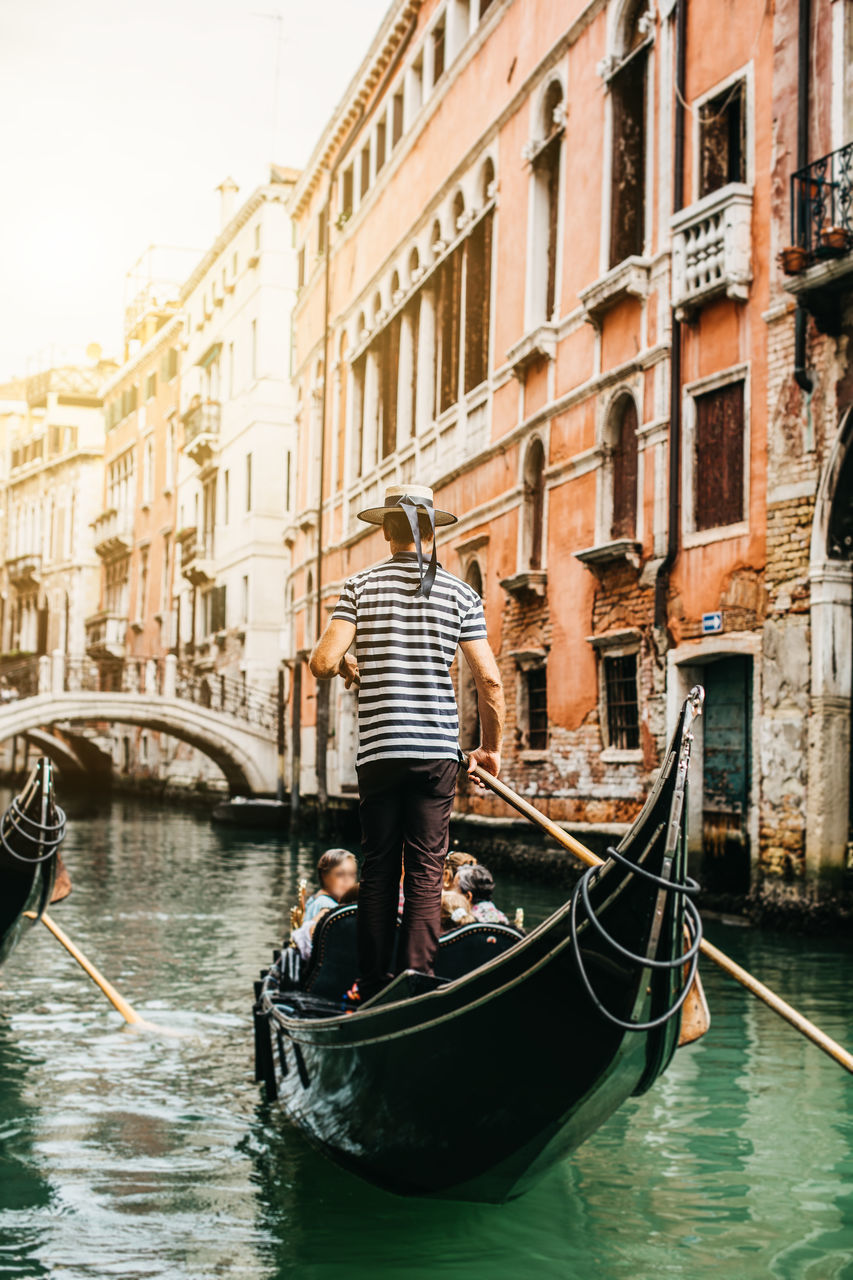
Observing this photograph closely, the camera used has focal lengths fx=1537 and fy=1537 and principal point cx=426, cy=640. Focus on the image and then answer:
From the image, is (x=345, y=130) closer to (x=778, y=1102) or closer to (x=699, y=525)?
(x=699, y=525)

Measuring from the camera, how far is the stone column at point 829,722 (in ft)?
26.2

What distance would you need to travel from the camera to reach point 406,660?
335 centimetres

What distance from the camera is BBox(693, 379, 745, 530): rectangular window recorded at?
29.8 feet

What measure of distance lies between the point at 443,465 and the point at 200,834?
6.18 m

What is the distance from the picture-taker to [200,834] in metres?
18.7

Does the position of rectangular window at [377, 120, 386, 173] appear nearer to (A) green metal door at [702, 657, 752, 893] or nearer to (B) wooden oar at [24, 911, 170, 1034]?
(A) green metal door at [702, 657, 752, 893]

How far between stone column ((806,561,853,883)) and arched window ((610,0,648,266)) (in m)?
3.63

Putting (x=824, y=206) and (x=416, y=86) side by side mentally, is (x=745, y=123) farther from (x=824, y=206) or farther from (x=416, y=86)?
(x=416, y=86)

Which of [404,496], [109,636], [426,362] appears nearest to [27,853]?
[404,496]

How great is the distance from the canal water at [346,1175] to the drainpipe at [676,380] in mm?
3248

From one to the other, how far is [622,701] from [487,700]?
24.0 ft

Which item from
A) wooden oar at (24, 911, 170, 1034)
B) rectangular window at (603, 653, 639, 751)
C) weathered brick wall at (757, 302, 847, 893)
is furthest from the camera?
rectangular window at (603, 653, 639, 751)

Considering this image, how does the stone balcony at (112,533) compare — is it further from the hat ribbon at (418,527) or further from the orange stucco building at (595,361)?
the hat ribbon at (418,527)

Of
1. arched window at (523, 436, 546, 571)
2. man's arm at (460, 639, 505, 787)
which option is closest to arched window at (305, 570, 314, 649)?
arched window at (523, 436, 546, 571)
